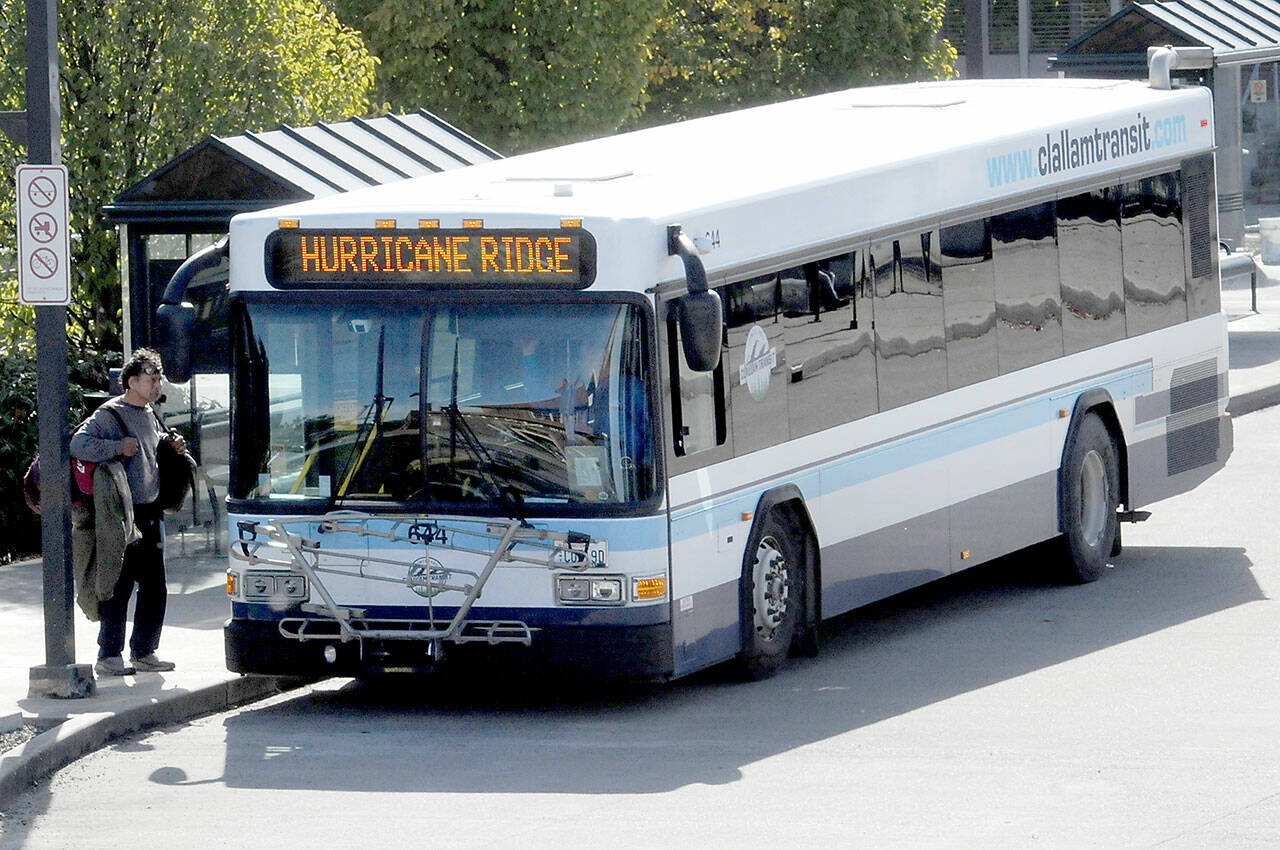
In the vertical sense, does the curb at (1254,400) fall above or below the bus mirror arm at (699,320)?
below

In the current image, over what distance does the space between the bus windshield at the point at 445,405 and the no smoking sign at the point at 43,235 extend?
85 centimetres

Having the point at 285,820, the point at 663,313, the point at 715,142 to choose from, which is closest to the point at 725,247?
the point at 663,313

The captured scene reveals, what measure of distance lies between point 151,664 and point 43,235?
2.24m

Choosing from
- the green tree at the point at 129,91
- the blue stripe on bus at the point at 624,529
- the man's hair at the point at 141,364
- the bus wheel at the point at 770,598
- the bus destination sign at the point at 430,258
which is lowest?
the bus wheel at the point at 770,598

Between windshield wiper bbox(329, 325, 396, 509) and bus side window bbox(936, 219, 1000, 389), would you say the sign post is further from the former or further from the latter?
bus side window bbox(936, 219, 1000, 389)

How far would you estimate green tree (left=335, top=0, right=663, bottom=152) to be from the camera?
2439cm

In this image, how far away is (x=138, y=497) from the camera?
1156 cm

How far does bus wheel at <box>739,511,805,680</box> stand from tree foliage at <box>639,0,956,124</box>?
21.5 metres

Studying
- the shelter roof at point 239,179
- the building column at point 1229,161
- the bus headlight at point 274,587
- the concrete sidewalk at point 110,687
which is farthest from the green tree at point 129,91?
the building column at point 1229,161

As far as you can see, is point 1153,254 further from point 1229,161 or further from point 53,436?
point 1229,161

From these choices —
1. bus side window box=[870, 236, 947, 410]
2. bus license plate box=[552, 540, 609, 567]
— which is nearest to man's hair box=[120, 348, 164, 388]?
bus license plate box=[552, 540, 609, 567]

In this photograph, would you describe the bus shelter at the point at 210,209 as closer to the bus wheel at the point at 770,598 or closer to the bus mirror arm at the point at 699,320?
the bus wheel at the point at 770,598

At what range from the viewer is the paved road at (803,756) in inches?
340

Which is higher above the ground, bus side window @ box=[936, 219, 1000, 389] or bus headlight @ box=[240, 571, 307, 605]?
bus side window @ box=[936, 219, 1000, 389]
